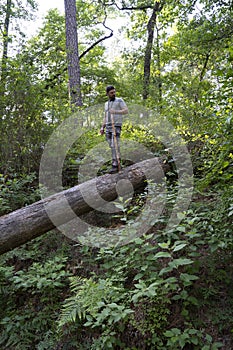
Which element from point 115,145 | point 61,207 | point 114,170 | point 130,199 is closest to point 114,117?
point 115,145

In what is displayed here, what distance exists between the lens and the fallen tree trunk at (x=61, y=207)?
5.00m

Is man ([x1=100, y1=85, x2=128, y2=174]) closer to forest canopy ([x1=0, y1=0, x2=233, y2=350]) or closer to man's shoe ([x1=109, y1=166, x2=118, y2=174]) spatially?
man's shoe ([x1=109, y1=166, x2=118, y2=174])

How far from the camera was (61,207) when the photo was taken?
558cm

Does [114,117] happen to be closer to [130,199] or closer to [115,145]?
[115,145]

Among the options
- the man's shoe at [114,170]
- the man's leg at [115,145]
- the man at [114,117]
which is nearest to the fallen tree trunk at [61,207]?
the man's shoe at [114,170]

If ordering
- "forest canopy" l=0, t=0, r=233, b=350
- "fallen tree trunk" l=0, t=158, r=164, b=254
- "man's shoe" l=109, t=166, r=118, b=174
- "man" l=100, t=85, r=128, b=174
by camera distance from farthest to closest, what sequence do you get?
"man's shoe" l=109, t=166, r=118, b=174, "man" l=100, t=85, r=128, b=174, "fallen tree trunk" l=0, t=158, r=164, b=254, "forest canopy" l=0, t=0, r=233, b=350

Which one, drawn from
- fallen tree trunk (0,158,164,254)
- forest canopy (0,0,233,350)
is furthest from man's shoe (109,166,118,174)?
forest canopy (0,0,233,350)

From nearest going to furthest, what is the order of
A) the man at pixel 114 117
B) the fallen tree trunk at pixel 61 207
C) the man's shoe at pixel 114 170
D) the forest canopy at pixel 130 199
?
1. the forest canopy at pixel 130 199
2. the fallen tree trunk at pixel 61 207
3. the man at pixel 114 117
4. the man's shoe at pixel 114 170

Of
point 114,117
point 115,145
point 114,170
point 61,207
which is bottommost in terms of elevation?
point 61,207

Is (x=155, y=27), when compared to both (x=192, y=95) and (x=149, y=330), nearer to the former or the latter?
(x=192, y=95)

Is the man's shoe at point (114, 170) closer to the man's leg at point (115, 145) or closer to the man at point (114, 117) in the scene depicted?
the man's leg at point (115, 145)

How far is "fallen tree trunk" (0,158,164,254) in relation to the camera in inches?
197

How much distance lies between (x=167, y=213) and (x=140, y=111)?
5.78m

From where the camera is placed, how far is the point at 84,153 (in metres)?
7.46
